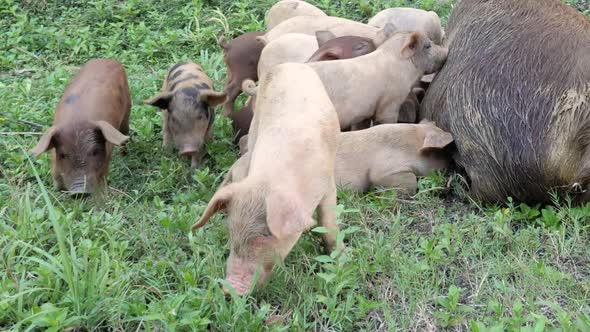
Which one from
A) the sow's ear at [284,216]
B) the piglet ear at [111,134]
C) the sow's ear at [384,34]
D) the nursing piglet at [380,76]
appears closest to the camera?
the sow's ear at [284,216]

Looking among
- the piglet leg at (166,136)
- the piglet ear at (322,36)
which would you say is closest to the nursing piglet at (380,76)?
the piglet ear at (322,36)

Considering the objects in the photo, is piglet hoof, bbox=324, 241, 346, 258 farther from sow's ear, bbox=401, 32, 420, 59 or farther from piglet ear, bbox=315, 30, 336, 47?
piglet ear, bbox=315, 30, 336, 47

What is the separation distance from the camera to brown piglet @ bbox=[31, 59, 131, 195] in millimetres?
5047

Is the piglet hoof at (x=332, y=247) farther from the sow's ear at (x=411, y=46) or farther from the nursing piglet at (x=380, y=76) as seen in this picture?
the sow's ear at (x=411, y=46)

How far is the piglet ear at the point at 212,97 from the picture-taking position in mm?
5543

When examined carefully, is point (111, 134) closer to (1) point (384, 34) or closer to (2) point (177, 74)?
(2) point (177, 74)

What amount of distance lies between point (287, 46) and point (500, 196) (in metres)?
2.09

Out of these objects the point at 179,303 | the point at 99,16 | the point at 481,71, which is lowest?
the point at 99,16

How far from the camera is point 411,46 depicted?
5.54 m

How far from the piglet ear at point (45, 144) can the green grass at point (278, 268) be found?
252 mm

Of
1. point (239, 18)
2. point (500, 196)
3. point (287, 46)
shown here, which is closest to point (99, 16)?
point (239, 18)

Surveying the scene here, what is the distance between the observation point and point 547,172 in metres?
4.46

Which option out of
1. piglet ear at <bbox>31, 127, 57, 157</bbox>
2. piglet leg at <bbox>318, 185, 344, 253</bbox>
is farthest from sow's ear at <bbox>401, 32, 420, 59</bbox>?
piglet ear at <bbox>31, 127, 57, 157</bbox>

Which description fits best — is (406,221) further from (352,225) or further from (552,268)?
(552,268)
